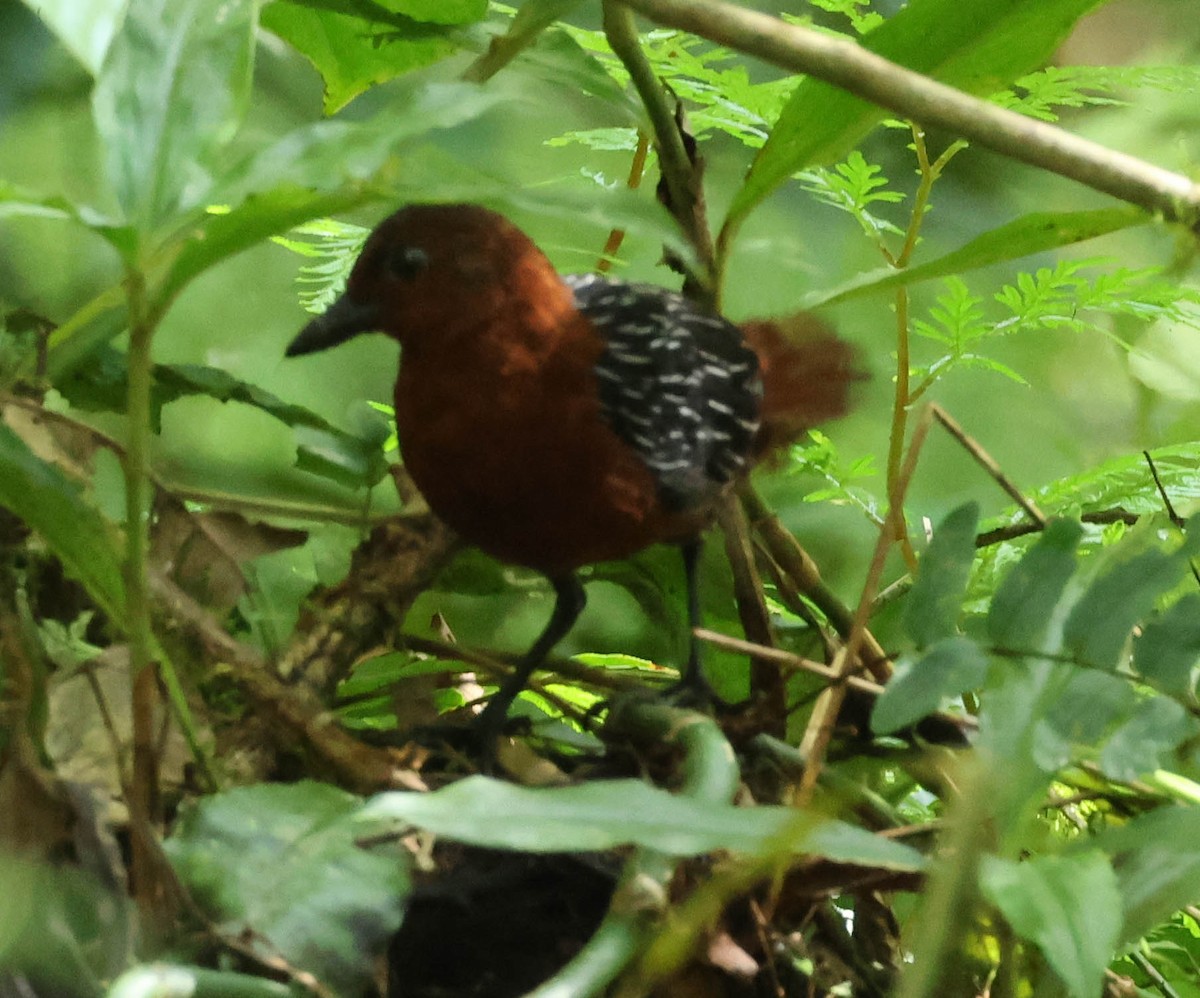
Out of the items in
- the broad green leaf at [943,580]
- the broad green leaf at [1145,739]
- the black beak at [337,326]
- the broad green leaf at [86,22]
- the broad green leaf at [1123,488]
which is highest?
the broad green leaf at [86,22]

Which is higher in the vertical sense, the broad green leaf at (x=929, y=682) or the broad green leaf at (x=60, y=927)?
the broad green leaf at (x=929, y=682)

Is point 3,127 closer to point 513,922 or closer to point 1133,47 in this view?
point 513,922

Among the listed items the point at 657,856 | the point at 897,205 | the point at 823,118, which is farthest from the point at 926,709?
the point at 897,205

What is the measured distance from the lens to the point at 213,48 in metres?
0.50

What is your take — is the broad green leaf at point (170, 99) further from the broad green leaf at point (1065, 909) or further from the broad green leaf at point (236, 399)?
the broad green leaf at point (1065, 909)

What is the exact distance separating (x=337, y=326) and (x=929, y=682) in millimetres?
463

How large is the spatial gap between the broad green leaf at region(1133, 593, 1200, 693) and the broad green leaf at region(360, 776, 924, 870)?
0.50ft

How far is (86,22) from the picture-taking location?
0.62m

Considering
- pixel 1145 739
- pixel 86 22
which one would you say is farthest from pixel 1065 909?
pixel 86 22

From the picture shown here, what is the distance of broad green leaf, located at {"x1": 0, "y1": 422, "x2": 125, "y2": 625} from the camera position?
50 centimetres

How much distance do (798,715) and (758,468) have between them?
0.82 feet

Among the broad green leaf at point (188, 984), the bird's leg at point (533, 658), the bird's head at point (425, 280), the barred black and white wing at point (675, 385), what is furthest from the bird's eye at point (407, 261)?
the broad green leaf at point (188, 984)

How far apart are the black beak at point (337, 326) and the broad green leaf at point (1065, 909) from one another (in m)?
0.52

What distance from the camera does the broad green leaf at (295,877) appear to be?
49 centimetres
